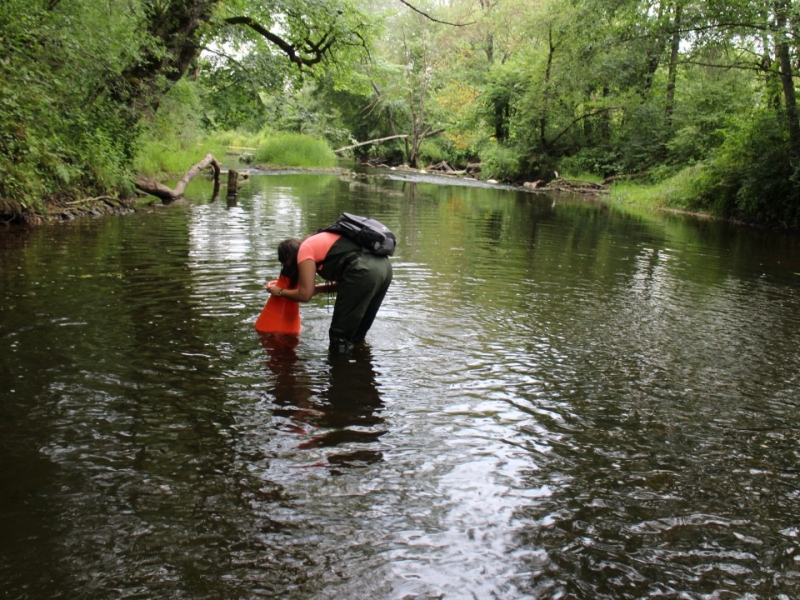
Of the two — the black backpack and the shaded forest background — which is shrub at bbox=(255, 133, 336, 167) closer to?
the shaded forest background

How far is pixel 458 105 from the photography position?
162 feet

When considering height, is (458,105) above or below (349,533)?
above

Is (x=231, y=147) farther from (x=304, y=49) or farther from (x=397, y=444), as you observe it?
(x=397, y=444)

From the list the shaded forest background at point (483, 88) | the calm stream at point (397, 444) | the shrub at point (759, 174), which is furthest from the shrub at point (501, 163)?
the calm stream at point (397, 444)

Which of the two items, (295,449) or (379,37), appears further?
(379,37)

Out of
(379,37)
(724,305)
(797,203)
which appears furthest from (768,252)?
(379,37)

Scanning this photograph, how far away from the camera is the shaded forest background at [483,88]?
12477 millimetres

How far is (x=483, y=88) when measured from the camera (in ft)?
139

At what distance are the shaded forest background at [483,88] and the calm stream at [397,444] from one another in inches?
181

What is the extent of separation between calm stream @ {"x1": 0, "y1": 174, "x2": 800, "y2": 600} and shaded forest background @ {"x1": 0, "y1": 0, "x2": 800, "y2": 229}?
460 cm

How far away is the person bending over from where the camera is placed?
562 cm

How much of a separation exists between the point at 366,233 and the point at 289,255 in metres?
0.78

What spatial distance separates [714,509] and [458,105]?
4877 centimetres

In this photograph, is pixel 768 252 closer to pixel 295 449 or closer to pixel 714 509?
pixel 714 509
